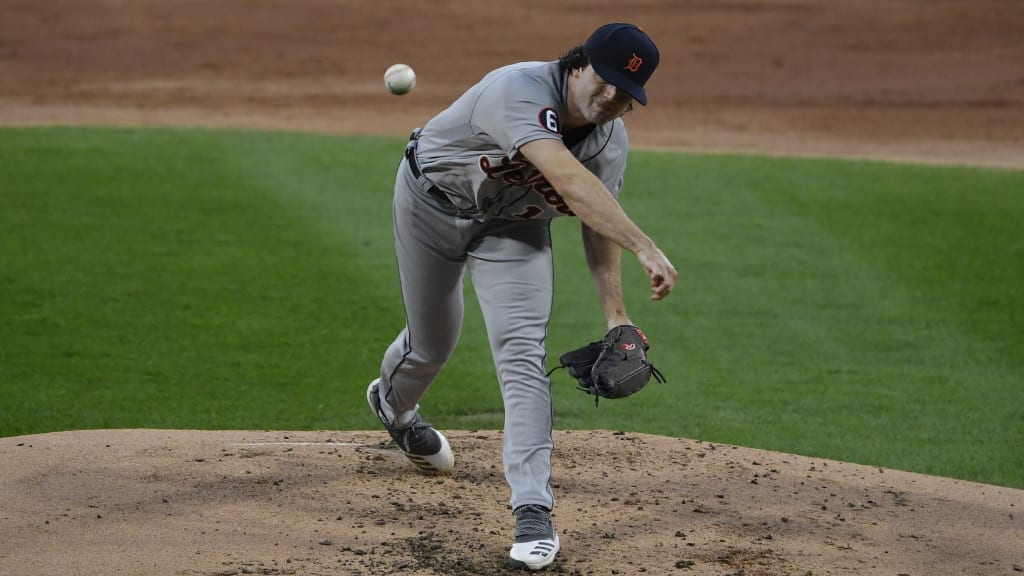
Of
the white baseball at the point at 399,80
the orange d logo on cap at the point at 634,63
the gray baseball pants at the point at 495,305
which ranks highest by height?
the white baseball at the point at 399,80

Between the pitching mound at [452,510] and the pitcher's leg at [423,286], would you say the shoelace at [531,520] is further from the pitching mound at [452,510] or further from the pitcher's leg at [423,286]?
the pitcher's leg at [423,286]

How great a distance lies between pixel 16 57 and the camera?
1812 cm

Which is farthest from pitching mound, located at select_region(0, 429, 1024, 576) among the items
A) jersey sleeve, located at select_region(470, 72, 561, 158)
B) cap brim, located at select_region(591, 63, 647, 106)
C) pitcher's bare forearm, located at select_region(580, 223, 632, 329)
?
cap brim, located at select_region(591, 63, 647, 106)

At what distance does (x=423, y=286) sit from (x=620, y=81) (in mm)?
1222

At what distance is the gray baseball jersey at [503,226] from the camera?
4.40 m

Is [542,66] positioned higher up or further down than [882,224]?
further down

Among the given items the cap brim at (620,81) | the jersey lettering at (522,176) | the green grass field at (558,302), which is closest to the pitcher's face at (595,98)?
the cap brim at (620,81)

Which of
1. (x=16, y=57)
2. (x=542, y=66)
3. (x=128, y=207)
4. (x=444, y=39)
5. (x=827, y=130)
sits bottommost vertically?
(x=542, y=66)

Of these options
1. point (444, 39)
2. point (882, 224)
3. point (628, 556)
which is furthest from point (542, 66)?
point (444, 39)

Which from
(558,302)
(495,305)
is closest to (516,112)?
(495,305)

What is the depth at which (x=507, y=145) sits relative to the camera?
4.27 meters

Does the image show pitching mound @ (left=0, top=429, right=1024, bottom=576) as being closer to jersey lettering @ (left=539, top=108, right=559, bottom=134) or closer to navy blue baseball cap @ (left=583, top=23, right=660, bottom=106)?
jersey lettering @ (left=539, top=108, right=559, bottom=134)

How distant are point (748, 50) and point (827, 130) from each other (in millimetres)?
3863

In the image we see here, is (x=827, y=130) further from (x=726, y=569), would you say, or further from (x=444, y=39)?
(x=726, y=569)
